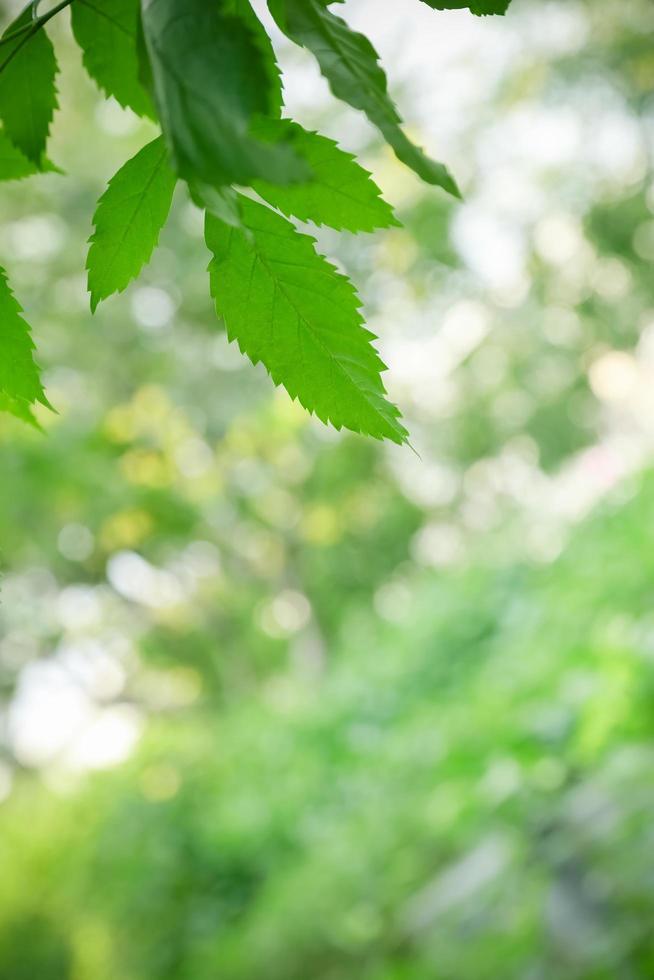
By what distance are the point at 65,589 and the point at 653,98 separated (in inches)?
305

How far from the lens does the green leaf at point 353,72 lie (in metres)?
0.30

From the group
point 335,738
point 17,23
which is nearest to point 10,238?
point 335,738

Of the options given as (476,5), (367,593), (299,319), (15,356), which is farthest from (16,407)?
(367,593)

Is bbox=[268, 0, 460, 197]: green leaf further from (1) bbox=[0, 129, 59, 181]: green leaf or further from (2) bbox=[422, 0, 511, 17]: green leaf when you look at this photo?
(1) bbox=[0, 129, 59, 181]: green leaf

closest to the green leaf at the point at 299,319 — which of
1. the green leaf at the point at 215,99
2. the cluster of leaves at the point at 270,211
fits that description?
the cluster of leaves at the point at 270,211

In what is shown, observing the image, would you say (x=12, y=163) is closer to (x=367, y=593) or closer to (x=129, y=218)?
(x=129, y=218)

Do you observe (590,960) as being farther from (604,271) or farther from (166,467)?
(166,467)

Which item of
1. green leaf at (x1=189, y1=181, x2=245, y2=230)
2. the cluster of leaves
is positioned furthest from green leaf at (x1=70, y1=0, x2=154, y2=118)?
green leaf at (x1=189, y1=181, x2=245, y2=230)

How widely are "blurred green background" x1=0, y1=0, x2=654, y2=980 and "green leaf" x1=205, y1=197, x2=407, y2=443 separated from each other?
7 centimetres

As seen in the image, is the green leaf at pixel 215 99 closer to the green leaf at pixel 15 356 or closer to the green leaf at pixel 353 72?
the green leaf at pixel 353 72

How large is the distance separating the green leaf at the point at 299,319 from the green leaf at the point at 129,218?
27 mm

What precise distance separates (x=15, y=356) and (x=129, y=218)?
86 millimetres

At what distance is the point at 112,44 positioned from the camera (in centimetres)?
41

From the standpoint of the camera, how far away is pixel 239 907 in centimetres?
554
